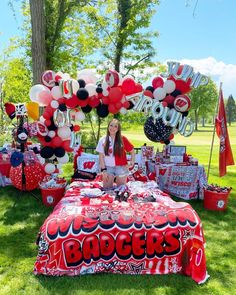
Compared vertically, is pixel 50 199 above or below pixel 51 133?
below

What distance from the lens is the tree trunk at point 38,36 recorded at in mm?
7637

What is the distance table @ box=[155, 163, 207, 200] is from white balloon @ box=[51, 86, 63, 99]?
2505 millimetres

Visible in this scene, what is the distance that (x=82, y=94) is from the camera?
5668 millimetres

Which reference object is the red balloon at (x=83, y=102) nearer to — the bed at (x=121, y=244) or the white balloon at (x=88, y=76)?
the white balloon at (x=88, y=76)

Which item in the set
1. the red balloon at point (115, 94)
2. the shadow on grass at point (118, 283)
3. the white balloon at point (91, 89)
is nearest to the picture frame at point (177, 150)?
the red balloon at point (115, 94)

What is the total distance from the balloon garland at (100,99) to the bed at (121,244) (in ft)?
7.99

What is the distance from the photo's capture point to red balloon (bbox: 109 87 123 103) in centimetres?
575

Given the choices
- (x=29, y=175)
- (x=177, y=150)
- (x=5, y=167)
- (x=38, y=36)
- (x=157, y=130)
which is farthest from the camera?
(x=38, y=36)

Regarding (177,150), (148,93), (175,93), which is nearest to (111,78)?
(148,93)

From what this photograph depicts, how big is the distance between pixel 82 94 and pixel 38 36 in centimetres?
310

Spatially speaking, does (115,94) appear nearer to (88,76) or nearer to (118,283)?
(88,76)

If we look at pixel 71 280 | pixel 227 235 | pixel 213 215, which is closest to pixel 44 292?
pixel 71 280

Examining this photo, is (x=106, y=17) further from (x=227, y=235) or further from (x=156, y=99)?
(x=227, y=235)

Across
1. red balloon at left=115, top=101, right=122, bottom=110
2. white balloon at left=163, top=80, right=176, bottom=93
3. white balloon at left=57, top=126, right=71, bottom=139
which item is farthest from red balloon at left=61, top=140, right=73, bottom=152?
white balloon at left=163, top=80, right=176, bottom=93
